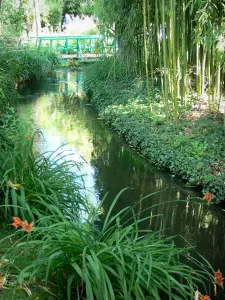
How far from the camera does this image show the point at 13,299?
2.01 m

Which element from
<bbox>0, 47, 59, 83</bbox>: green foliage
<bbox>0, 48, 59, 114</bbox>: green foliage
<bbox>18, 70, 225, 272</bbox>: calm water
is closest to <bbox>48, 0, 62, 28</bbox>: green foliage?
<bbox>0, 48, 59, 114</bbox>: green foliage

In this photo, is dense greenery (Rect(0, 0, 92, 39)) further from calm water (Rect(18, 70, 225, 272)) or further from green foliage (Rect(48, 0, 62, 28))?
calm water (Rect(18, 70, 225, 272))

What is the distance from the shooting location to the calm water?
4.07 metres

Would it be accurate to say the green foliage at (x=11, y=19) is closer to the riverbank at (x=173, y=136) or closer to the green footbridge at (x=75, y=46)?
the green footbridge at (x=75, y=46)

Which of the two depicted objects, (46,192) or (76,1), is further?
(76,1)

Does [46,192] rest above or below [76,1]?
below

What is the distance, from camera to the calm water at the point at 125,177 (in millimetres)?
4074

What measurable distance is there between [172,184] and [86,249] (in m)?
3.26

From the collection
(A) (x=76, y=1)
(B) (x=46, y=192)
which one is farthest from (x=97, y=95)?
(A) (x=76, y=1)

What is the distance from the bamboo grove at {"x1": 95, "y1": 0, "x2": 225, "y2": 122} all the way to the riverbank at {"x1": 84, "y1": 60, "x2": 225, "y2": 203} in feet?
0.92

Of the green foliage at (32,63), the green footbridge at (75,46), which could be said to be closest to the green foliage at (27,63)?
the green foliage at (32,63)

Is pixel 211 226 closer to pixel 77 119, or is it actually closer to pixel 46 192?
pixel 46 192

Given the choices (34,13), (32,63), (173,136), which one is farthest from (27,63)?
(173,136)

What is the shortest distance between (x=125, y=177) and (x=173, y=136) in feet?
3.34
